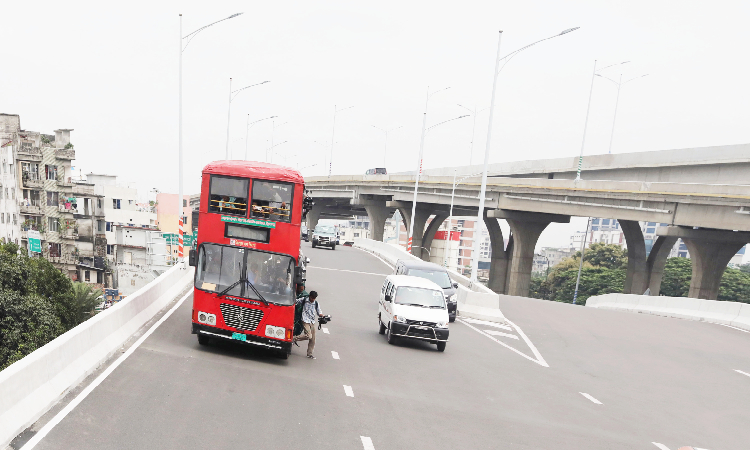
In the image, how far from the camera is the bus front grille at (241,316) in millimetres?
13625

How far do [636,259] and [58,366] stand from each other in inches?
2273

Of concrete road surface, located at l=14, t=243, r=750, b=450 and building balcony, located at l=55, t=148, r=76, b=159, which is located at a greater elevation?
building balcony, located at l=55, t=148, r=76, b=159

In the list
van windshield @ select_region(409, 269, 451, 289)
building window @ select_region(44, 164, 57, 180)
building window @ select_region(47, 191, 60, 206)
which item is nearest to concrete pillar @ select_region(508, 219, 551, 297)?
van windshield @ select_region(409, 269, 451, 289)

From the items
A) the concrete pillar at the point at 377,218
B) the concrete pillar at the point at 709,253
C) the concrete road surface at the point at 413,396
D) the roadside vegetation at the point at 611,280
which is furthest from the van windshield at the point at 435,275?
the roadside vegetation at the point at 611,280

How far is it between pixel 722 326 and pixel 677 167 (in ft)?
65.9

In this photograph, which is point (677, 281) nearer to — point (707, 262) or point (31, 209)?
point (707, 262)

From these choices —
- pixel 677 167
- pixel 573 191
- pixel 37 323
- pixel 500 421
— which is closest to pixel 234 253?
pixel 500 421

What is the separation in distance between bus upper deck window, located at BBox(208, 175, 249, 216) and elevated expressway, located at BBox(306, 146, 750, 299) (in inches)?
1212

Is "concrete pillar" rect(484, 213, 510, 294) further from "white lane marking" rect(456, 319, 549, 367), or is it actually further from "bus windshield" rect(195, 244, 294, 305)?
"bus windshield" rect(195, 244, 294, 305)

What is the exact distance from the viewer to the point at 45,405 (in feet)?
29.5

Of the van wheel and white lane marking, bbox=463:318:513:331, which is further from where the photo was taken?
white lane marking, bbox=463:318:513:331

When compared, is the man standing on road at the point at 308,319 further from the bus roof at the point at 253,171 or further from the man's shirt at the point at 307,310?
the bus roof at the point at 253,171

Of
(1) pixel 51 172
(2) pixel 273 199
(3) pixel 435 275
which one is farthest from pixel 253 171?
(1) pixel 51 172

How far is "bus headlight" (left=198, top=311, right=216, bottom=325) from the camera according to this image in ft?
45.1
